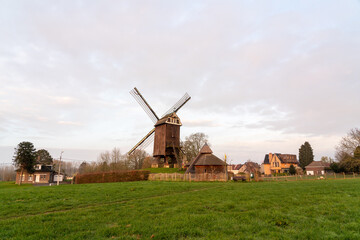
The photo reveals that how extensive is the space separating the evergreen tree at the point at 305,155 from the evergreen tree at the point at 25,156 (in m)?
83.9

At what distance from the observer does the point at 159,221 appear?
263 inches

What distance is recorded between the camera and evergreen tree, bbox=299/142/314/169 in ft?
245

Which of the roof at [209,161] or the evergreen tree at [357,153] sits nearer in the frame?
the roof at [209,161]

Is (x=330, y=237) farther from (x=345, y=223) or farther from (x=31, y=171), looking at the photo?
(x=31, y=171)

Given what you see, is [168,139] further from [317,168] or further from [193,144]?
[317,168]

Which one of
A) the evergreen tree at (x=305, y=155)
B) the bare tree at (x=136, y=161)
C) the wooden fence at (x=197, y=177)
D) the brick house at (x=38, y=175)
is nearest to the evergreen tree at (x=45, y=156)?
the brick house at (x=38, y=175)

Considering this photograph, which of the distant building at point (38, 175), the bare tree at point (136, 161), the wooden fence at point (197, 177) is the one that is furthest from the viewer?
the bare tree at point (136, 161)

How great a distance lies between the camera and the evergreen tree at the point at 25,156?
166ft

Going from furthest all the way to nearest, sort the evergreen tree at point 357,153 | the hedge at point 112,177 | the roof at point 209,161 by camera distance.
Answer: the evergreen tree at point 357,153, the roof at point 209,161, the hedge at point 112,177

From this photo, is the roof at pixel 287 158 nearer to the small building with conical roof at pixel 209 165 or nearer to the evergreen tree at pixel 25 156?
the small building with conical roof at pixel 209 165

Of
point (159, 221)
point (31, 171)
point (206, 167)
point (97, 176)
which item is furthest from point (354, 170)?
point (31, 171)

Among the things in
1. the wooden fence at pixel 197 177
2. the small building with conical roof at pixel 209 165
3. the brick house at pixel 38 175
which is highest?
the small building with conical roof at pixel 209 165

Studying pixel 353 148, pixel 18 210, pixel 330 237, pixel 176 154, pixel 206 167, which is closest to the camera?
pixel 330 237

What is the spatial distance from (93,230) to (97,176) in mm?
33136
